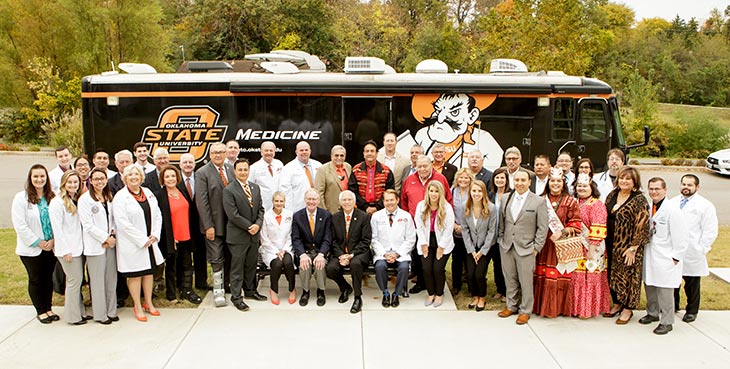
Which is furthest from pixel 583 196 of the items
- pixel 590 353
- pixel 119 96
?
pixel 119 96

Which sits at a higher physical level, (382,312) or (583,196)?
(583,196)

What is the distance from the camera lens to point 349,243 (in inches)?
277

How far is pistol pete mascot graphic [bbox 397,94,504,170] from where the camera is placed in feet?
32.1

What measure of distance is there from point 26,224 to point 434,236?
4.35 meters

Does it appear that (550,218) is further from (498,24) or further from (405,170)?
(498,24)

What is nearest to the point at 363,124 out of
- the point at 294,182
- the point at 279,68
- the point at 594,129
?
the point at 279,68

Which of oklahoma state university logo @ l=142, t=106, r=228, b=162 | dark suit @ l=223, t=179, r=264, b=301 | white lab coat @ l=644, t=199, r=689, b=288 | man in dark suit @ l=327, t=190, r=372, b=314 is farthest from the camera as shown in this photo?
oklahoma state university logo @ l=142, t=106, r=228, b=162

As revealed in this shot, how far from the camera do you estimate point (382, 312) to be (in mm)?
6773

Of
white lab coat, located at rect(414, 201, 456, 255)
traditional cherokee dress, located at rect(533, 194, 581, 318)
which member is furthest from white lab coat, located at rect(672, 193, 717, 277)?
white lab coat, located at rect(414, 201, 456, 255)

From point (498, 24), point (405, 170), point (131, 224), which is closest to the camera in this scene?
point (131, 224)

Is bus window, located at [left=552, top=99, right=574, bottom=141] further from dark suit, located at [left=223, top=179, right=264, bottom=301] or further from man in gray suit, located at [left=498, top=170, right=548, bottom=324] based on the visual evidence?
dark suit, located at [left=223, top=179, right=264, bottom=301]

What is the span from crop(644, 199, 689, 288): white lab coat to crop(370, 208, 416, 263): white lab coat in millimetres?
2585

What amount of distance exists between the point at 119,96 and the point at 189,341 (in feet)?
17.1

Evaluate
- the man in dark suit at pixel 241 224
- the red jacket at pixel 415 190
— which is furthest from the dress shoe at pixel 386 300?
the man in dark suit at pixel 241 224
